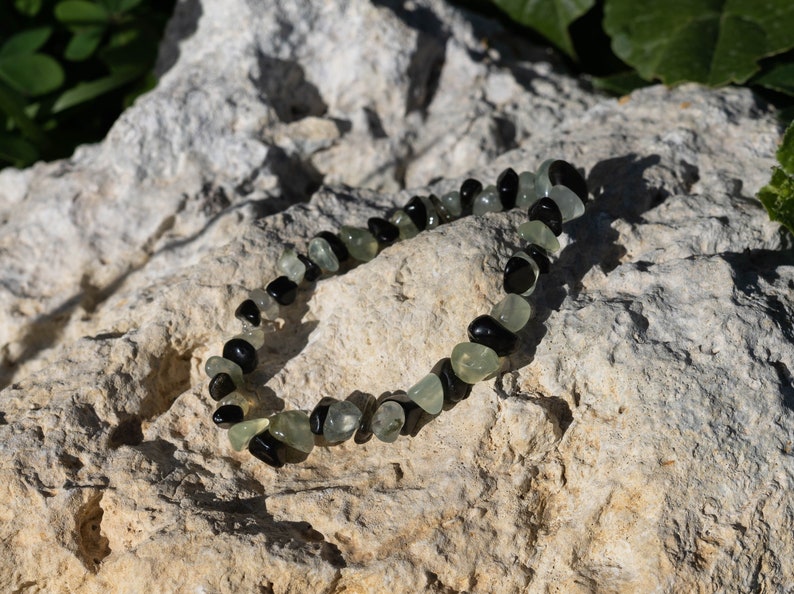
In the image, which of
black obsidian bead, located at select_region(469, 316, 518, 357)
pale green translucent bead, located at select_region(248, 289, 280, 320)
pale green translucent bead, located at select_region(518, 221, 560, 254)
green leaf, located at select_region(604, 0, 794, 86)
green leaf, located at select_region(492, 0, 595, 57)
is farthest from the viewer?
green leaf, located at select_region(492, 0, 595, 57)

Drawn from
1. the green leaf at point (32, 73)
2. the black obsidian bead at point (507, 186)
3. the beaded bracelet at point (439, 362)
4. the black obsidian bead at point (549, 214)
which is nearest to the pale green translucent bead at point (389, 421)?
the beaded bracelet at point (439, 362)

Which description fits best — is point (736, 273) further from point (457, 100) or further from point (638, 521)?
point (457, 100)

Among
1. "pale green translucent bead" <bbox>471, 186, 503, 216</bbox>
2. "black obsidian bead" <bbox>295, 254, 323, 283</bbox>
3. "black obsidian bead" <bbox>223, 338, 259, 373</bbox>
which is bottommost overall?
"black obsidian bead" <bbox>223, 338, 259, 373</bbox>

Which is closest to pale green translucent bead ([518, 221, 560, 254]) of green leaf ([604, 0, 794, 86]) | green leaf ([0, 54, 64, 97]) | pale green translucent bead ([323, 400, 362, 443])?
pale green translucent bead ([323, 400, 362, 443])

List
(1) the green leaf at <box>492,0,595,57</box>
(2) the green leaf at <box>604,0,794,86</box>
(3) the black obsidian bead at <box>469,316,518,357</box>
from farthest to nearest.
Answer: (1) the green leaf at <box>492,0,595,57</box>
(2) the green leaf at <box>604,0,794,86</box>
(3) the black obsidian bead at <box>469,316,518,357</box>

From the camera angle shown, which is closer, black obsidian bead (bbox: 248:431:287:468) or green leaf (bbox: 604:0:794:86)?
black obsidian bead (bbox: 248:431:287:468)

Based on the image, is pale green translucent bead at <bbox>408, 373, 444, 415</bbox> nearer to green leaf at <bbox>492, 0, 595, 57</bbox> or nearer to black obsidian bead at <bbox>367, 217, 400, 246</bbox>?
black obsidian bead at <bbox>367, 217, 400, 246</bbox>

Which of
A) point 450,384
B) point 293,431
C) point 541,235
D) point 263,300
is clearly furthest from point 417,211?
point 293,431
